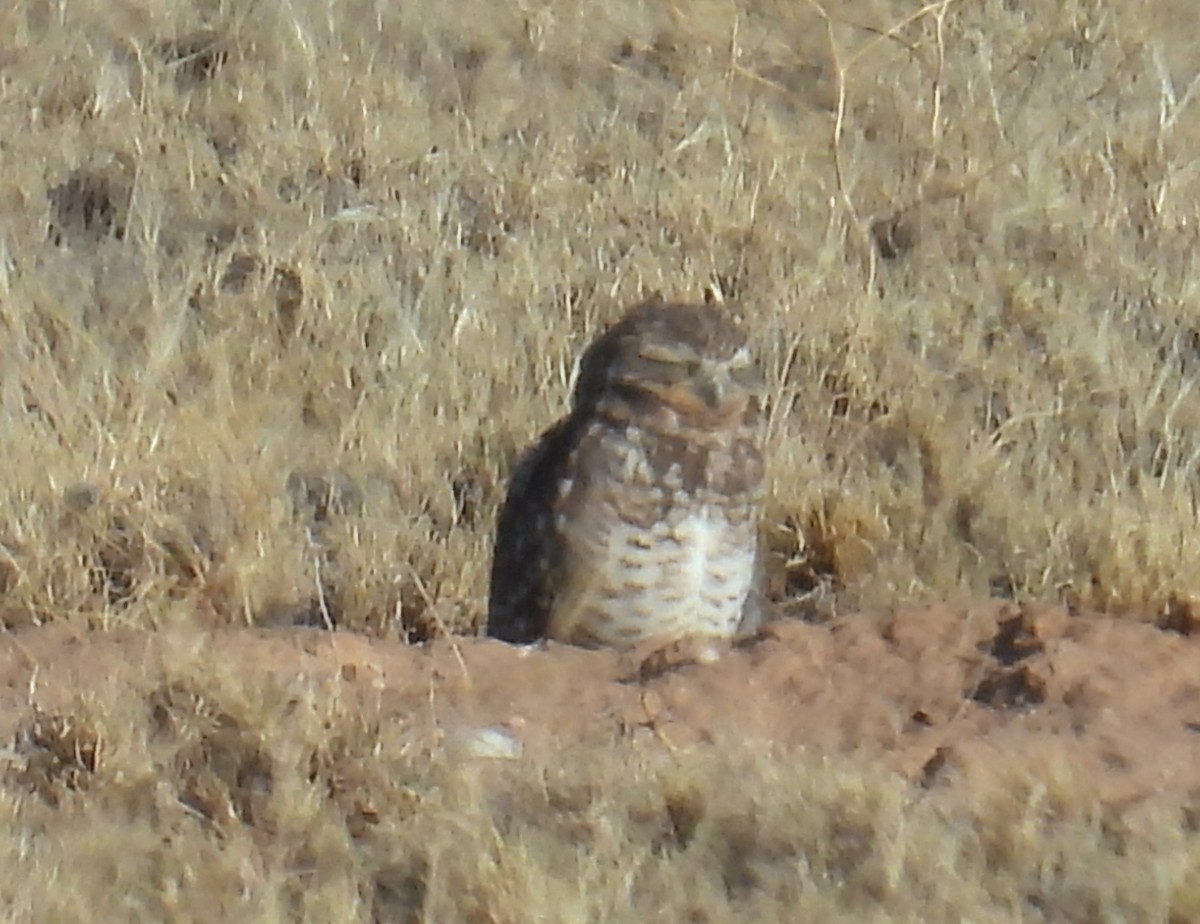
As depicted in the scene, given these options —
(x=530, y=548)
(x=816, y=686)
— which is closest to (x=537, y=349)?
(x=530, y=548)

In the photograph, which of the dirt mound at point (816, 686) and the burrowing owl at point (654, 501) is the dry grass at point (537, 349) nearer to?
the dirt mound at point (816, 686)

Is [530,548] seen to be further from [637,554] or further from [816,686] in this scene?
[816,686]

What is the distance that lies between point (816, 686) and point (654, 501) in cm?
92

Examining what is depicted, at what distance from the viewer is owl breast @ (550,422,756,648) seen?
632 cm

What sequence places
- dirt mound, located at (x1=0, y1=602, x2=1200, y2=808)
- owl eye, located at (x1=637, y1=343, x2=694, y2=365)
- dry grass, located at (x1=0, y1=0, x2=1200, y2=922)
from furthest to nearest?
owl eye, located at (x1=637, y1=343, x2=694, y2=365) < dirt mound, located at (x1=0, y1=602, x2=1200, y2=808) < dry grass, located at (x1=0, y1=0, x2=1200, y2=922)

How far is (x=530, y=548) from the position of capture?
6.47 m

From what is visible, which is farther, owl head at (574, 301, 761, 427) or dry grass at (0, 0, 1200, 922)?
owl head at (574, 301, 761, 427)

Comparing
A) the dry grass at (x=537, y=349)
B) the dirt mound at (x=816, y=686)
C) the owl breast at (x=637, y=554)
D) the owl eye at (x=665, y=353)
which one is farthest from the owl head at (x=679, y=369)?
the dry grass at (x=537, y=349)

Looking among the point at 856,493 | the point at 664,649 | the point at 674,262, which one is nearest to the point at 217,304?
the point at 674,262

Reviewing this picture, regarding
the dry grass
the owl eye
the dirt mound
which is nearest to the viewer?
the dry grass

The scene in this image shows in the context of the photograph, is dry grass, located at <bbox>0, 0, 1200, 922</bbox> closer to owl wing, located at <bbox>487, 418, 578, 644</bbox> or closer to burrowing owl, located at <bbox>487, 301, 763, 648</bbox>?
owl wing, located at <bbox>487, 418, 578, 644</bbox>

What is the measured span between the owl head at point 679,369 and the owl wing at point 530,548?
198 mm

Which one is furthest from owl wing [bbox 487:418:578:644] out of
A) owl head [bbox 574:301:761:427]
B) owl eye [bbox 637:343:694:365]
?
owl eye [bbox 637:343:694:365]

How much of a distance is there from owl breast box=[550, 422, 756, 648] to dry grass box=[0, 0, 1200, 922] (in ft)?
1.45
